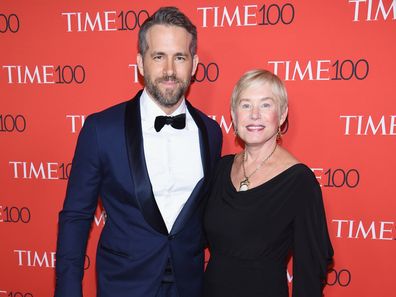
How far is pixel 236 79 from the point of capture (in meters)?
2.00

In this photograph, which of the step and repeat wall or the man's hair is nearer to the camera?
the man's hair

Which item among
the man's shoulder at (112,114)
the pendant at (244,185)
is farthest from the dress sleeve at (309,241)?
the man's shoulder at (112,114)

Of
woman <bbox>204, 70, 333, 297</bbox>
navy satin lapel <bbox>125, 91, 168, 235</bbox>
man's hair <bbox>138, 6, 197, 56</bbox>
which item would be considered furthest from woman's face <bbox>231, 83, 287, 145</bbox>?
navy satin lapel <bbox>125, 91, 168, 235</bbox>

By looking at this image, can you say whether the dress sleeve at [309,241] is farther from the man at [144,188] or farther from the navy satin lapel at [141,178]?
the navy satin lapel at [141,178]

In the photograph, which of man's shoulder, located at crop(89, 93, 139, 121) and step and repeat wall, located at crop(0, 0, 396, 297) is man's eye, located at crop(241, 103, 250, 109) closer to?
step and repeat wall, located at crop(0, 0, 396, 297)

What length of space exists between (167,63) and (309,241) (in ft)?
3.19

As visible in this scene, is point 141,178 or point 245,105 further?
point 245,105

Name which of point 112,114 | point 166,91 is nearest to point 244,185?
point 166,91

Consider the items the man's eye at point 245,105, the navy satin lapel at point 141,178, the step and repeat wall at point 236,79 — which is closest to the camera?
the navy satin lapel at point 141,178

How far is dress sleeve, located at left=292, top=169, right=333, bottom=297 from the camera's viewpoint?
1.51 meters

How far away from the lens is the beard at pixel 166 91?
1.56 m

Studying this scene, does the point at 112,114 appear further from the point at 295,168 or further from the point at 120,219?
the point at 295,168

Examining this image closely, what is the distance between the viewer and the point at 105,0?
6.57 ft

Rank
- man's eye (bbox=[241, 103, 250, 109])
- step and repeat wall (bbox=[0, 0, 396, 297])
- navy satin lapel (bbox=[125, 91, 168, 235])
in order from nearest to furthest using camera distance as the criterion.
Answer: navy satin lapel (bbox=[125, 91, 168, 235]), man's eye (bbox=[241, 103, 250, 109]), step and repeat wall (bbox=[0, 0, 396, 297])
